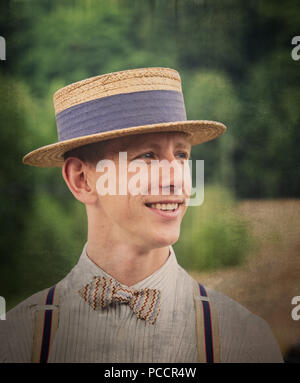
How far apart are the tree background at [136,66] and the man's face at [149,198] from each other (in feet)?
1.58

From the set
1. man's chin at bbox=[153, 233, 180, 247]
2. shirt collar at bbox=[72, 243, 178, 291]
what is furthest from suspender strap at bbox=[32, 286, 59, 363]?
man's chin at bbox=[153, 233, 180, 247]

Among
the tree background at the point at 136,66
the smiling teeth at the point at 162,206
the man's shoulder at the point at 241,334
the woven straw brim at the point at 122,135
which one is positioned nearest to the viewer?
the woven straw brim at the point at 122,135

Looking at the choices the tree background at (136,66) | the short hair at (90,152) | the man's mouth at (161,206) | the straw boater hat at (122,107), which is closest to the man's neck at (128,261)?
the man's mouth at (161,206)

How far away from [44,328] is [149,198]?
3.26 ft

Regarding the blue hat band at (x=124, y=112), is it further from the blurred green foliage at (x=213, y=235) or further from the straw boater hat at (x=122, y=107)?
the blurred green foliage at (x=213, y=235)

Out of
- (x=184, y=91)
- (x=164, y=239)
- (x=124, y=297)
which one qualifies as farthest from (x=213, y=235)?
(x=184, y=91)

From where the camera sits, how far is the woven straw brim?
2.96m

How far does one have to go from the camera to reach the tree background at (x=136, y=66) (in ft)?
12.0

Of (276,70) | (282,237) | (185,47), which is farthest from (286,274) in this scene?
(185,47)

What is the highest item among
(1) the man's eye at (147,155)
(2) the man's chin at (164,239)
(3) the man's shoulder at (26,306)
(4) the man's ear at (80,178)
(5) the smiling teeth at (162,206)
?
(1) the man's eye at (147,155)

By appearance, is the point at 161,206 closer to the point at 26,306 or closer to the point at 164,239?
the point at 164,239

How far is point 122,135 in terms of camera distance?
3031 mm

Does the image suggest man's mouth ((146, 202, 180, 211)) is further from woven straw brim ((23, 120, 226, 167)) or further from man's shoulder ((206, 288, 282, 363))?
man's shoulder ((206, 288, 282, 363))

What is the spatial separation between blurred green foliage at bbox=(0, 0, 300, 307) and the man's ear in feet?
1.19
